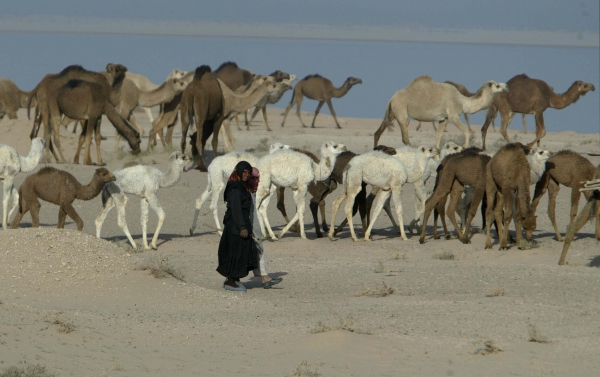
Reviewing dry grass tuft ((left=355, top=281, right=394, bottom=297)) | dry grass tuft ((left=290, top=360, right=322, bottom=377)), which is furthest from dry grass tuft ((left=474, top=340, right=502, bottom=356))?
dry grass tuft ((left=355, top=281, right=394, bottom=297))

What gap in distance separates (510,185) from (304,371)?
768 centimetres

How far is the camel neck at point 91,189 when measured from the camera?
1545 cm

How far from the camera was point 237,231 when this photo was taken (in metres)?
11.7

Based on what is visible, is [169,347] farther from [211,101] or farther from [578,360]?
[211,101]

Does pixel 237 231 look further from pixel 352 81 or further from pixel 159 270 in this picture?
pixel 352 81

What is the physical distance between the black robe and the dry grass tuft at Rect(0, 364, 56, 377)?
420 centimetres

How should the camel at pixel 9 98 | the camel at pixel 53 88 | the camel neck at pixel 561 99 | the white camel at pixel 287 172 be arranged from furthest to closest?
the camel at pixel 9 98 < the camel neck at pixel 561 99 < the camel at pixel 53 88 < the white camel at pixel 287 172

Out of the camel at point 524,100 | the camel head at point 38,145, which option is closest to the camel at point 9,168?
the camel head at point 38,145

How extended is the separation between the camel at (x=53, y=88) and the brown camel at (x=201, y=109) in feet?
6.44

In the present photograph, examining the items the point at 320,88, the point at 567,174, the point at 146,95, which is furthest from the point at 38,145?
the point at 320,88

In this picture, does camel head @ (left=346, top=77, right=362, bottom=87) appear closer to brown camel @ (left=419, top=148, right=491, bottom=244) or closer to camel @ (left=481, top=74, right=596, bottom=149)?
camel @ (left=481, top=74, right=596, bottom=149)

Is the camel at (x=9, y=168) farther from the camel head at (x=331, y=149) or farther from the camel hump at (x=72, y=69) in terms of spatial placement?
the camel hump at (x=72, y=69)

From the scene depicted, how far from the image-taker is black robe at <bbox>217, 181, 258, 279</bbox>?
11672mm

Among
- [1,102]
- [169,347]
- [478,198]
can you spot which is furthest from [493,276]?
[1,102]
